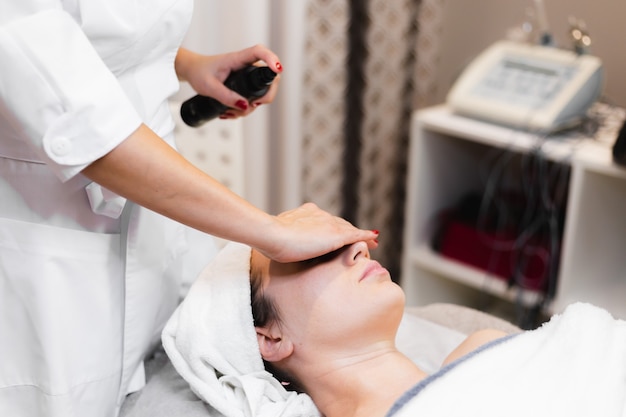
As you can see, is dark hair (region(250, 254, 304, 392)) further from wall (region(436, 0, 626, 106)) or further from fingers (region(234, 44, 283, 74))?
wall (region(436, 0, 626, 106))

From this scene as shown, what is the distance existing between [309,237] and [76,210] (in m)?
0.34

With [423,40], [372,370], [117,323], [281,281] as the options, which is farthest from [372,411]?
[423,40]

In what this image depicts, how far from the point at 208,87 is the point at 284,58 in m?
0.84

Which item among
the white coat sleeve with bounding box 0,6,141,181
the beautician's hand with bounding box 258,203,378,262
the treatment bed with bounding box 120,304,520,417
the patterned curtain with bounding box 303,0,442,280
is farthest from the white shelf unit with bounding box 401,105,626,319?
the white coat sleeve with bounding box 0,6,141,181

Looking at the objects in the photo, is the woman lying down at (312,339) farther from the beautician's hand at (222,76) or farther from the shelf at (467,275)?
the shelf at (467,275)

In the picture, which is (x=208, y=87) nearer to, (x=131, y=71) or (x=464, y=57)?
(x=131, y=71)

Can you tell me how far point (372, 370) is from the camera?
1169 millimetres

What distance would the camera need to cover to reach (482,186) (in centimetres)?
259

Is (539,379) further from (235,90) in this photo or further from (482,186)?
(482,186)

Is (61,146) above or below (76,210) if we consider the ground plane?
above

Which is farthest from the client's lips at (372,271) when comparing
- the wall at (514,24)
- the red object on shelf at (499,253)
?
the wall at (514,24)

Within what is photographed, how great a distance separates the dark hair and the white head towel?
0.10 feet

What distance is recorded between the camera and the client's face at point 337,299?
1.16 meters

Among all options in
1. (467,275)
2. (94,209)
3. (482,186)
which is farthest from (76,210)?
(482,186)
